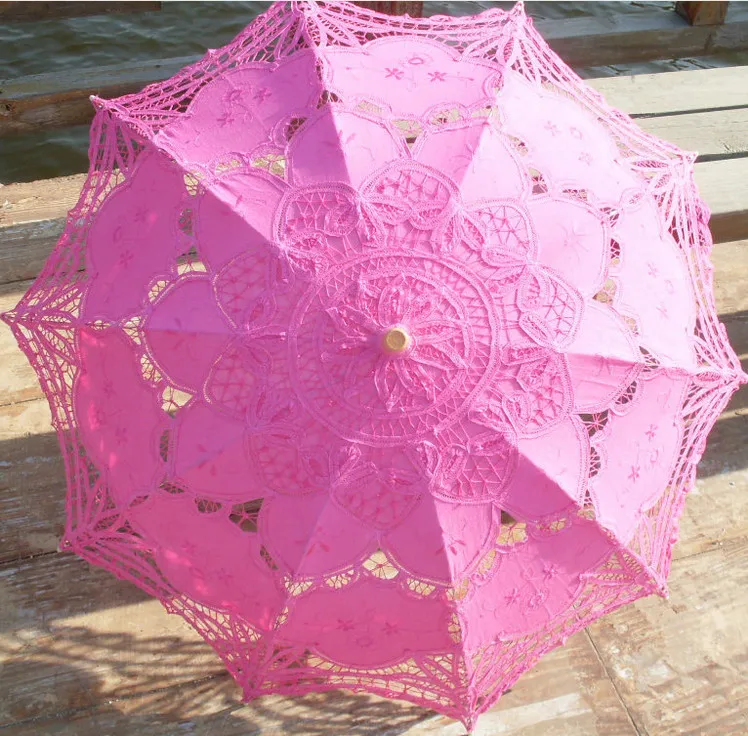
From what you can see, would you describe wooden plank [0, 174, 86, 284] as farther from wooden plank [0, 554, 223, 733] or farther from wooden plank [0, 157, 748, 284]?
Result: wooden plank [0, 554, 223, 733]

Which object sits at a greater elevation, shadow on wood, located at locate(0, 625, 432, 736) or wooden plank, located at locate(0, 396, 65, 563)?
wooden plank, located at locate(0, 396, 65, 563)

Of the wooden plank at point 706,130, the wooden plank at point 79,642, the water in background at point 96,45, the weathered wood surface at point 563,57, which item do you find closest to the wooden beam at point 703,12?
the weathered wood surface at point 563,57

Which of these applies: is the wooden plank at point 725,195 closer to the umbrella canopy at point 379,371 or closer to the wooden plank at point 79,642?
the umbrella canopy at point 379,371

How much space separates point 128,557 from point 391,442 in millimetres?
697

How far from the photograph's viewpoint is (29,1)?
156 inches

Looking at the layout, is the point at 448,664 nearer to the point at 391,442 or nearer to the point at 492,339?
the point at 391,442

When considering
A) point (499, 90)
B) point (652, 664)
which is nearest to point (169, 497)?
point (499, 90)

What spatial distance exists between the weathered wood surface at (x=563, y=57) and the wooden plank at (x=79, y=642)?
7.11ft

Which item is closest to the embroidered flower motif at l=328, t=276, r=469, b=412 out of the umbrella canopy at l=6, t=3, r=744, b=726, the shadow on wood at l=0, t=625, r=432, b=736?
the umbrella canopy at l=6, t=3, r=744, b=726

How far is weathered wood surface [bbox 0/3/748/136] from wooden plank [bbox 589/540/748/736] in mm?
2969

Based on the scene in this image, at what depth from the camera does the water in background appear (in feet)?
14.4

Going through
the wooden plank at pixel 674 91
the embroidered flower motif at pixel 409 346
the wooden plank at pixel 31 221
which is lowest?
the wooden plank at pixel 31 221

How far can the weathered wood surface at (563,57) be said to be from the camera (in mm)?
3172

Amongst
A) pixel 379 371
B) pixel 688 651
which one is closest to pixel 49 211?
pixel 379 371
